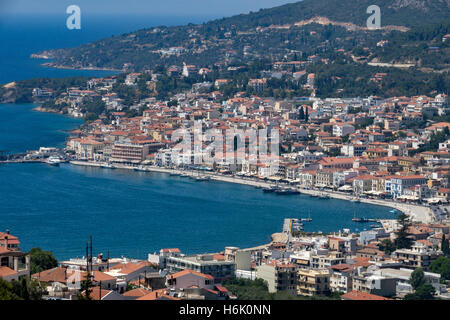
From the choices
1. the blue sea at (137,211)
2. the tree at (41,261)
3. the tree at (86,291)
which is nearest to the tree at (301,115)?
the blue sea at (137,211)

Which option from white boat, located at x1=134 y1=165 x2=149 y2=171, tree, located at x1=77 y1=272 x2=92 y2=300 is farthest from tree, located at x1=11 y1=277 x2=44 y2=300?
white boat, located at x1=134 y1=165 x2=149 y2=171

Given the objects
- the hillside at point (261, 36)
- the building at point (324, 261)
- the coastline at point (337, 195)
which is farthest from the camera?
the hillside at point (261, 36)

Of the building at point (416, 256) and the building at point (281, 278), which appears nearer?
the building at point (281, 278)

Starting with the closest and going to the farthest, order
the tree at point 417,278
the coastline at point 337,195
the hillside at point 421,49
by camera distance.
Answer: the tree at point 417,278
the coastline at point 337,195
the hillside at point 421,49

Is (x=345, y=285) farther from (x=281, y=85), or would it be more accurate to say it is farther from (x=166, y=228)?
(x=281, y=85)

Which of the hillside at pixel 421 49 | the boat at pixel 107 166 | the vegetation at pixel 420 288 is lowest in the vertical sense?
the vegetation at pixel 420 288

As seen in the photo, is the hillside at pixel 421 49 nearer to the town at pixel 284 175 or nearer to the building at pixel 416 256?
the town at pixel 284 175
